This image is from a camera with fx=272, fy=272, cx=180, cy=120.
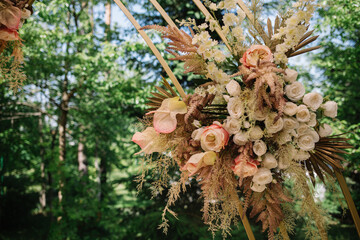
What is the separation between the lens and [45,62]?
4633 mm

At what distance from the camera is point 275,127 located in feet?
3.48

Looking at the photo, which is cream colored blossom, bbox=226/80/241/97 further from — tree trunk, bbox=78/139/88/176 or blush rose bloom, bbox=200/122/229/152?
tree trunk, bbox=78/139/88/176

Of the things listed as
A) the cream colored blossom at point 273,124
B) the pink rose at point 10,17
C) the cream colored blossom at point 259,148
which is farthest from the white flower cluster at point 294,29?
the pink rose at point 10,17

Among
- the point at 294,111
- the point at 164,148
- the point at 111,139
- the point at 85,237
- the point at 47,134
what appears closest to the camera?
the point at 294,111

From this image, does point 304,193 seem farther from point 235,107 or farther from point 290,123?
point 235,107

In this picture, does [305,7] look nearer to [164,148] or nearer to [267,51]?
[267,51]

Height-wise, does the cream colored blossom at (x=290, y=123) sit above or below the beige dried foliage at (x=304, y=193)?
above

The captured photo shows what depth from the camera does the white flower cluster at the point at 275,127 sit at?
3.53ft

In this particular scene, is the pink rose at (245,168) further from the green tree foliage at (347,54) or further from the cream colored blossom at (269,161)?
the green tree foliage at (347,54)

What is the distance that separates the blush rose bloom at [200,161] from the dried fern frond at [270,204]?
0.19m

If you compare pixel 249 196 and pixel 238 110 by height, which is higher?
pixel 238 110

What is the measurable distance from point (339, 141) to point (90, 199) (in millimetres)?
4601

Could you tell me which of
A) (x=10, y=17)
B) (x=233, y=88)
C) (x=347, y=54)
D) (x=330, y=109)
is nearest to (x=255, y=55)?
(x=233, y=88)

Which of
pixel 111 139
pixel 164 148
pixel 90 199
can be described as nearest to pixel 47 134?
pixel 111 139
